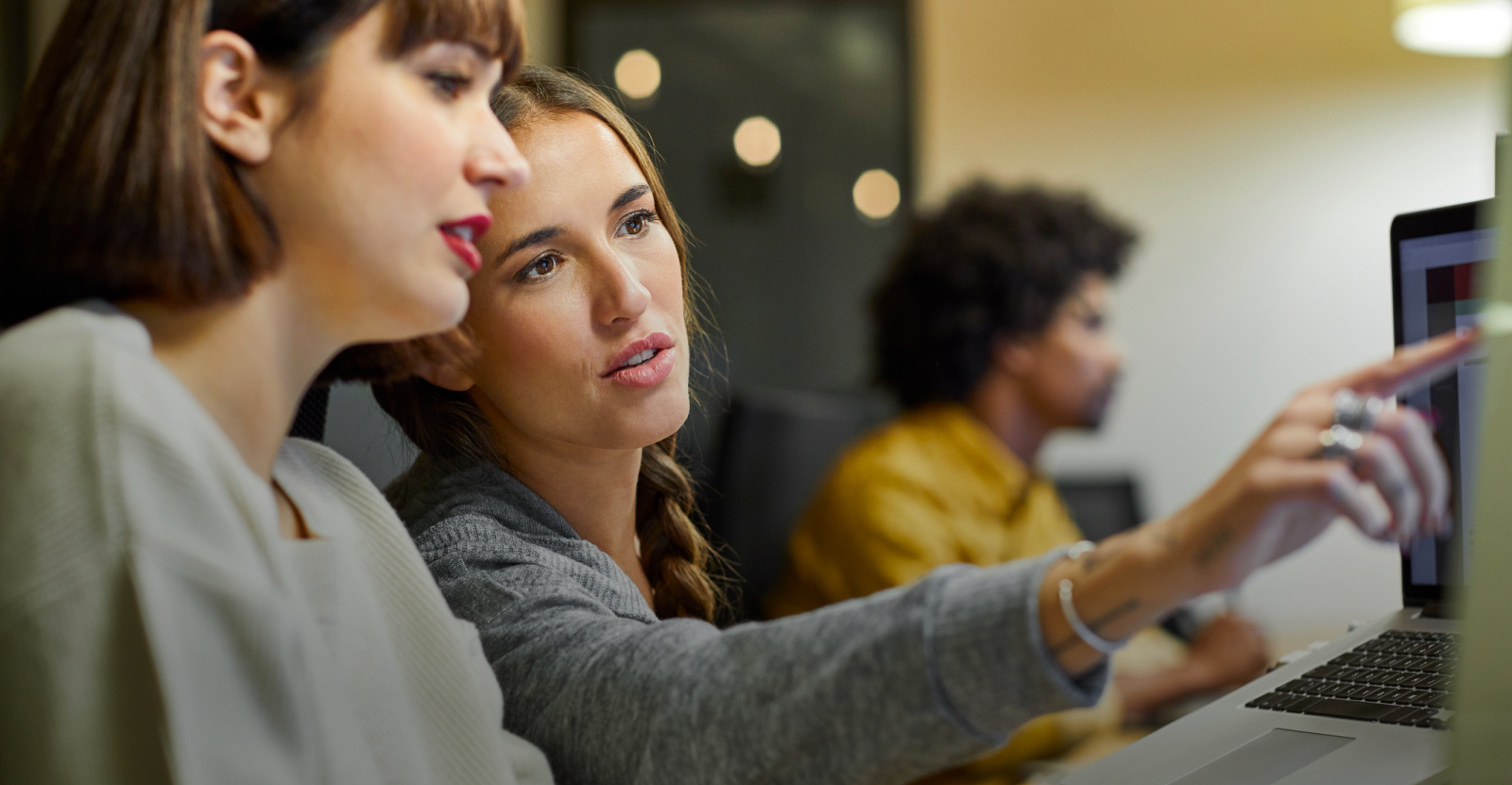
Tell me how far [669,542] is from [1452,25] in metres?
2.43

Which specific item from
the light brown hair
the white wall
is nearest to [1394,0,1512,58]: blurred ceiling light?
the white wall

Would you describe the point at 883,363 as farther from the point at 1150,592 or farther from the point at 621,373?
the point at 1150,592

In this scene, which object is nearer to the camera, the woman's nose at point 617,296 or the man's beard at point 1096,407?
the woman's nose at point 617,296

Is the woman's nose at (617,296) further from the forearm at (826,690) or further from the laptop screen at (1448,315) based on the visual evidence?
the laptop screen at (1448,315)

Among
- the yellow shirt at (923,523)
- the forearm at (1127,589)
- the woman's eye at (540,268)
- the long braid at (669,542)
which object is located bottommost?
the yellow shirt at (923,523)

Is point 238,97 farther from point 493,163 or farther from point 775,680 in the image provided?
point 775,680

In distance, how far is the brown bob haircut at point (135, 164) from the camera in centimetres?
49

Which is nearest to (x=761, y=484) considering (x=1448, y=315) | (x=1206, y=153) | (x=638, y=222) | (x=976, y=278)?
(x=976, y=278)

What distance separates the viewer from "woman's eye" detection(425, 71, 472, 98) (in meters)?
0.58

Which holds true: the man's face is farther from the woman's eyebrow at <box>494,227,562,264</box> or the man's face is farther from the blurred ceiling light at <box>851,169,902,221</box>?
the woman's eyebrow at <box>494,227,562,264</box>

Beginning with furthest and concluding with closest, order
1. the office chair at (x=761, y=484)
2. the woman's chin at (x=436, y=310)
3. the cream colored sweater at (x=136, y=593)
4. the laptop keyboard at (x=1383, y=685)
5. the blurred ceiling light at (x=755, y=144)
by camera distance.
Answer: the blurred ceiling light at (x=755, y=144)
the office chair at (x=761, y=484)
the laptop keyboard at (x=1383, y=685)
the woman's chin at (x=436, y=310)
the cream colored sweater at (x=136, y=593)

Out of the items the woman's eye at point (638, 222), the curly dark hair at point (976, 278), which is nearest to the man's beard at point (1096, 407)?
the curly dark hair at point (976, 278)

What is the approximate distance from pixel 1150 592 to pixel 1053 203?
6.46 ft

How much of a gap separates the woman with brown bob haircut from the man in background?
121cm
